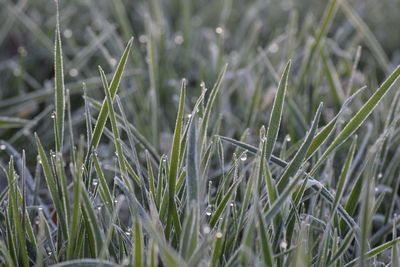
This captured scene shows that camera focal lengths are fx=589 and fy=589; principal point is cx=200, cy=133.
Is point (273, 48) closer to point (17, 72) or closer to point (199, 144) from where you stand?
point (17, 72)

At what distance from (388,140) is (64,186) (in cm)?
64

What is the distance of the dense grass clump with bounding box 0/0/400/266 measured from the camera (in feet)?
2.74

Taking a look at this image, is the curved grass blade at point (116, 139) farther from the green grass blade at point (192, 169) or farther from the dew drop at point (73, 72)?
the dew drop at point (73, 72)

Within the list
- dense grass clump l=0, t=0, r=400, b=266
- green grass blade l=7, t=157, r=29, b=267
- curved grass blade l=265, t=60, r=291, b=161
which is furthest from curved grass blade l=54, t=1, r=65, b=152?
curved grass blade l=265, t=60, r=291, b=161

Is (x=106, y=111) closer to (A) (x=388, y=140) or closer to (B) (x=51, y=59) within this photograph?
(A) (x=388, y=140)

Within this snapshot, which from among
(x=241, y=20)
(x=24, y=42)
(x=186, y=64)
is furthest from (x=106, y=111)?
(x=241, y=20)

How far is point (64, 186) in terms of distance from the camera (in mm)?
843

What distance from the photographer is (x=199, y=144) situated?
85 cm

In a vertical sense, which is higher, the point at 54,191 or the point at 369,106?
the point at 369,106

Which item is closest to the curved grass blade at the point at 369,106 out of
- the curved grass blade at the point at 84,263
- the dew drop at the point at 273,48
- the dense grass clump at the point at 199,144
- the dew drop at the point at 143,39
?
the dense grass clump at the point at 199,144

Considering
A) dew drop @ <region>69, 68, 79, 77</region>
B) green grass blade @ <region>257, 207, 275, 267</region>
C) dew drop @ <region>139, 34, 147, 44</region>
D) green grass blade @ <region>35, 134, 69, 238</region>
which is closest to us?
green grass blade @ <region>257, 207, 275, 267</region>

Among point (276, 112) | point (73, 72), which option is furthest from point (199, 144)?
point (73, 72)

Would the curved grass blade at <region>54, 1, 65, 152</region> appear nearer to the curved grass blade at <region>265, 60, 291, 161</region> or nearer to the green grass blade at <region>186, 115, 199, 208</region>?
the green grass blade at <region>186, 115, 199, 208</region>

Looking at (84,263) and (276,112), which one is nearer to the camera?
(84,263)
